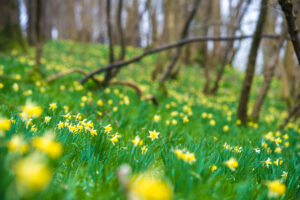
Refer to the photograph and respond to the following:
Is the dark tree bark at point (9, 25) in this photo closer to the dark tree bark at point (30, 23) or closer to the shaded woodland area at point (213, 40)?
the shaded woodland area at point (213, 40)

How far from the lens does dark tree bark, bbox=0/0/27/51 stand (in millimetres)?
6566

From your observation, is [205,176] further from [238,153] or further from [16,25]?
[16,25]

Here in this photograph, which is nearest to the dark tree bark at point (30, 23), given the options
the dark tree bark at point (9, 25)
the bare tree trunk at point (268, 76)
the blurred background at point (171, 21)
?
the blurred background at point (171, 21)

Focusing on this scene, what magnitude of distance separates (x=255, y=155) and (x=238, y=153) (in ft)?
0.49

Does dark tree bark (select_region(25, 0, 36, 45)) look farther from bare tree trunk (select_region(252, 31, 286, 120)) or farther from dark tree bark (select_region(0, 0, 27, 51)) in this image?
bare tree trunk (select_region(252, 31, 286, 120))

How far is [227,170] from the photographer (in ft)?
4.64

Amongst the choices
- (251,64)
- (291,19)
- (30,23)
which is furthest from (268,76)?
(30,23)

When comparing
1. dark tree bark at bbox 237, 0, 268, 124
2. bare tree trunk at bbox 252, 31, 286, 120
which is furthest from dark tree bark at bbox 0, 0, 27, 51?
bare tree trunk at bbox 252, 31, 286, 120

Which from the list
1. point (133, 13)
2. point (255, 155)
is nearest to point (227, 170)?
point (255, 155)

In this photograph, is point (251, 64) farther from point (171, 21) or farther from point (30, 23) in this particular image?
point (30, 23)

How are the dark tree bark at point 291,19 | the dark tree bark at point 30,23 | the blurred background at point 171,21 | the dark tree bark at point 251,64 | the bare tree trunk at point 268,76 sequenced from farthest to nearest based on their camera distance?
the dark tree bark at point 30,23 → the blurred background at point 171,21 → the bare tree trunk at point 268,76 → the dark tree bark at point 251,64 → the dark tree bark at point 291,19

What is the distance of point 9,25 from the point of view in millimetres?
6801

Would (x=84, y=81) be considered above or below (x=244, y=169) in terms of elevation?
above

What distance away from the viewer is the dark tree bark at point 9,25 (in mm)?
6566
